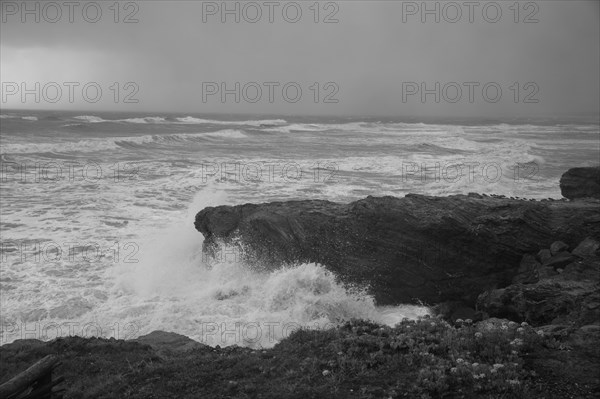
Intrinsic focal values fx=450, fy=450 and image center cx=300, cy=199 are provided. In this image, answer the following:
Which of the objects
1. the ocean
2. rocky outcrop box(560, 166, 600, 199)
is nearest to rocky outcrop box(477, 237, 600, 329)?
the ocean

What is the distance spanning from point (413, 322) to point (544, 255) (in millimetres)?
4526

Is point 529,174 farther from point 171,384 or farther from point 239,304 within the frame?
point 171,384

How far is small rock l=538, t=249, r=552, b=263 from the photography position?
400 inches

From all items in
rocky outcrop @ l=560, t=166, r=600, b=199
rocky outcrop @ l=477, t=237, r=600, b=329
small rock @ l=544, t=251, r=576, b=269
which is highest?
rocky outcrop @ l=560, t=166, r=600, b=199

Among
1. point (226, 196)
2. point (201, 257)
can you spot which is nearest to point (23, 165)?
point (226, 196)

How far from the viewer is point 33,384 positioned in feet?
15.8

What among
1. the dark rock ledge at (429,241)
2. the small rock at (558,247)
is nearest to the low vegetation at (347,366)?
the dark rock ledge at (429,241)

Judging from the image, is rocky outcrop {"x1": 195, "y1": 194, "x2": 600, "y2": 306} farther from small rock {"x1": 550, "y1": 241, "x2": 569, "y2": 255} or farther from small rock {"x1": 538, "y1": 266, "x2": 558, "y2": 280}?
small rock {"x1": 538, "y1": 266, "x2": 558, "y2": 280}

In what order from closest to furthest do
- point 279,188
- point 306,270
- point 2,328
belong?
1. point 2,328
2. point 306,270
3. point 279,188

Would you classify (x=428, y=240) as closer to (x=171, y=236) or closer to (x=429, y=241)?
(x=429, y=241)

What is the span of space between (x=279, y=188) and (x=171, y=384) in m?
15.7

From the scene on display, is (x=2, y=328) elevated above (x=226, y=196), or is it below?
below

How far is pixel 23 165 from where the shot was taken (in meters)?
27.8

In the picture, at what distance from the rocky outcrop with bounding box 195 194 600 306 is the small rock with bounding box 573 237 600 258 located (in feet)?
1.14
